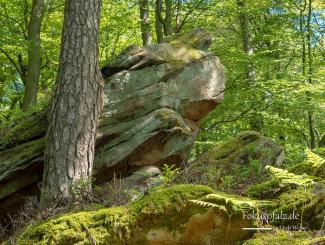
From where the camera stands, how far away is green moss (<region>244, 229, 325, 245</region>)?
305 cm

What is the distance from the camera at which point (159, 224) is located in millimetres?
3629

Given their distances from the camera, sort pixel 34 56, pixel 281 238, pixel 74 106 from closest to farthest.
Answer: pixel 281 238 → pixel 74 106 → pixel 34 56

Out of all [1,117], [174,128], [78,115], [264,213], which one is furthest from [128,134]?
[1,117]

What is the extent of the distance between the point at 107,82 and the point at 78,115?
2489 mm

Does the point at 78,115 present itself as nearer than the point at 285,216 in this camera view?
No

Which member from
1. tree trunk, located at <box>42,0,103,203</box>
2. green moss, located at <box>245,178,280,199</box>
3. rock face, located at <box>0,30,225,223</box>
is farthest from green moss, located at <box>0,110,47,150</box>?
green moss, located at <box>245,178,280,199</box>

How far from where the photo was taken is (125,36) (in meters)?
20.1

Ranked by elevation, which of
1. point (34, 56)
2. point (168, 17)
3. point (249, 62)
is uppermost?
point (168, 17)

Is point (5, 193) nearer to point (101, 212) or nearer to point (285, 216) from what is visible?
point (101, 212)

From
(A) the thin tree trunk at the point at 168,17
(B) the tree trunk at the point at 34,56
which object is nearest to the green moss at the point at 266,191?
(A) the thin tree trunk at the point at 168,17

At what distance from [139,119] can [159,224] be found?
601cm

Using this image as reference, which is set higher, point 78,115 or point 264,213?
point 78,115

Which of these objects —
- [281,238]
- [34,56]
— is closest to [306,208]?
[281,238]

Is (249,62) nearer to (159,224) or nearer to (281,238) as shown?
(159,224)
